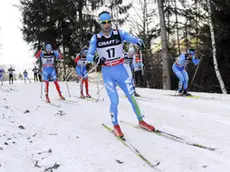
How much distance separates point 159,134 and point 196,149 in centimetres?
103

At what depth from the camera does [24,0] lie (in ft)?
96.4

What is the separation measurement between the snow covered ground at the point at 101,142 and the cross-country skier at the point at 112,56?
27.2 inches

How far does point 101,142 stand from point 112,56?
173 cm

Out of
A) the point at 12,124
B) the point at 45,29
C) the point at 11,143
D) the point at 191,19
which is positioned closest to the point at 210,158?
the point at 11,143

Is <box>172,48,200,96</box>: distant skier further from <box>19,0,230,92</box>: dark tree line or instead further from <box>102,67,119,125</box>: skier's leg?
<box>19,0,230,92</box>: dark tree line

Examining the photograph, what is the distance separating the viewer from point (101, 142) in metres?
5.12

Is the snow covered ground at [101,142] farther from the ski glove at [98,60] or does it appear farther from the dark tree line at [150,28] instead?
the dark tree line at [150,28]

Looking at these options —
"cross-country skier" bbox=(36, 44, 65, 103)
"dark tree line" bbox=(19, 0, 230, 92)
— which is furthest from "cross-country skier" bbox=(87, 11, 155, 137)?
"dark tree line" bbox=(19, 0, 230, 92)

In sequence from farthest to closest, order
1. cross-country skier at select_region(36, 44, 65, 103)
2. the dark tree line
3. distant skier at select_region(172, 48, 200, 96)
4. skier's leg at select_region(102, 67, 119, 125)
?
the dark tree line
distant skier at select_region(172, 48, 200, 96)
cross-country skier at select_region(36, 44, 65, 103)
skier's leg at select_region(102, 67, 119, 125)

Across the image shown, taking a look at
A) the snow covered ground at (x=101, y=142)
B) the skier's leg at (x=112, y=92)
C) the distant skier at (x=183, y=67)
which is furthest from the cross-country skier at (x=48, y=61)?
the skier's leg at (x=112, y=92)

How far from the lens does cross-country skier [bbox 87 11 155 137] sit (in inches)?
216

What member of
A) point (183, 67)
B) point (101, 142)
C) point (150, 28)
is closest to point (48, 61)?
point (183, 67)

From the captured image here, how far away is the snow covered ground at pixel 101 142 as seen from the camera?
4016 mm

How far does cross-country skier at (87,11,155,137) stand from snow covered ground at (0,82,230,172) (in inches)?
27.2
